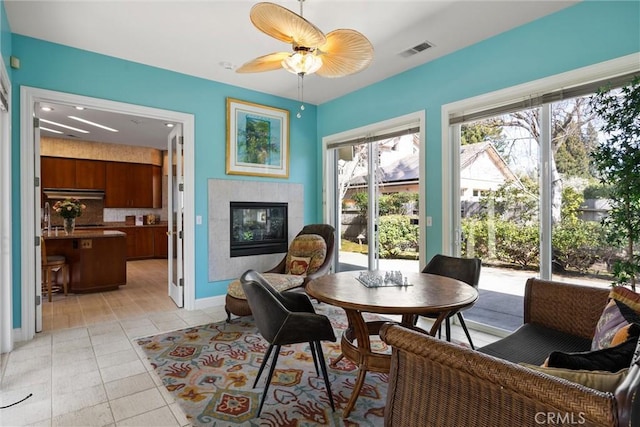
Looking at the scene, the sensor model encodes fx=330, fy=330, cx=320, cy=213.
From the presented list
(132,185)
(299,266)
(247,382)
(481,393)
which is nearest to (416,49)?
(299,266)

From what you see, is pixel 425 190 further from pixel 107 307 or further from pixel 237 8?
pixel 107 307

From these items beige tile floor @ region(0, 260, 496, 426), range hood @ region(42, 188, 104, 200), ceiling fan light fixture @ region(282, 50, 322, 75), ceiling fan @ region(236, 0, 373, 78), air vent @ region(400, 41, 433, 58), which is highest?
air vent @ region(400, 41, 433, 58)

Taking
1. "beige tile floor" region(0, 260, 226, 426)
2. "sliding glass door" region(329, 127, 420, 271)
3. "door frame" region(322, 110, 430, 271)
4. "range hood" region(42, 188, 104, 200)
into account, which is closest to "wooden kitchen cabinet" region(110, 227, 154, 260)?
"range hood" region(42, 188, 104, 200)

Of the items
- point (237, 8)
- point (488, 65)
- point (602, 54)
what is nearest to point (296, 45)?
point (237, 8)

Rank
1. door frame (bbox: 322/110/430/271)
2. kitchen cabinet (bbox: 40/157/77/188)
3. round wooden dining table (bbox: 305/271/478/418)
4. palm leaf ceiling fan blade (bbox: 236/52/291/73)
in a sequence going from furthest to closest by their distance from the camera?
kitchen cabinet (bbox: 40/157/77/188) < door frame (bbox: 322/110/430/271) < palm leaf ceiling fan blade (bbox: 236/52/291/73) < round wooden dining table (bbox: 305/271/478/418)

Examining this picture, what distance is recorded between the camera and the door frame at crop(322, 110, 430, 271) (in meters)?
3.63

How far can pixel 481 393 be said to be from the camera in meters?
0.98

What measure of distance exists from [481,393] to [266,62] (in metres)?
2.42

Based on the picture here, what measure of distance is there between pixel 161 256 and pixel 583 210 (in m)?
8.35

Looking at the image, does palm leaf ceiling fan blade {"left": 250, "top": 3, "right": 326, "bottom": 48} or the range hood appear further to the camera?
the range hood

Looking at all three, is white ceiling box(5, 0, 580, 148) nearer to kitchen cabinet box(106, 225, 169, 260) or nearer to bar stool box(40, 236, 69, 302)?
bar stool box(40, 236, 69, 302)

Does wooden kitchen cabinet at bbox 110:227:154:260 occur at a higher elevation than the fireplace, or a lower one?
lower

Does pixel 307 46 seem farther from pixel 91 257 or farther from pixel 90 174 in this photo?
pixel 90 174

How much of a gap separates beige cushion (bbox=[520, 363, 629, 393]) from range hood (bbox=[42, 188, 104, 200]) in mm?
8784
